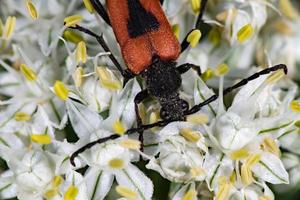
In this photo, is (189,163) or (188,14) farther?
(188,14)

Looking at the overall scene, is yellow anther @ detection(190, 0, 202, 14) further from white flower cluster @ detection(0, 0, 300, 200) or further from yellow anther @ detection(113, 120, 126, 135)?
yellow anther @ detection(113, 120, 126, 135)

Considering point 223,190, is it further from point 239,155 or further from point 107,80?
point 107,80

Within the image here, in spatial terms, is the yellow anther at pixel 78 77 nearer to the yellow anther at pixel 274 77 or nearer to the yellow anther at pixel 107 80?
the yellow anther at pixel 107 80

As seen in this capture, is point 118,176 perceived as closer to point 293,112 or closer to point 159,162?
point 159,162

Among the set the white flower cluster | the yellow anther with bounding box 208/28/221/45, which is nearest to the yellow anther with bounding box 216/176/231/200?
the white flower cluster

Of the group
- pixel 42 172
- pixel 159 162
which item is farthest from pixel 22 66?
pixel 159 162

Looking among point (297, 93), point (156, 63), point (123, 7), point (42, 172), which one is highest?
point (123, 7)

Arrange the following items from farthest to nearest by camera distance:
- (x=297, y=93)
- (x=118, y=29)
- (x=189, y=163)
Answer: (x=297, y=93) < (x=118, y=29) < (x=189, y=163)

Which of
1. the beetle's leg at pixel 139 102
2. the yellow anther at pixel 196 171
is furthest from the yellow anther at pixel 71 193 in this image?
the yellow anther at pixel 196 171
